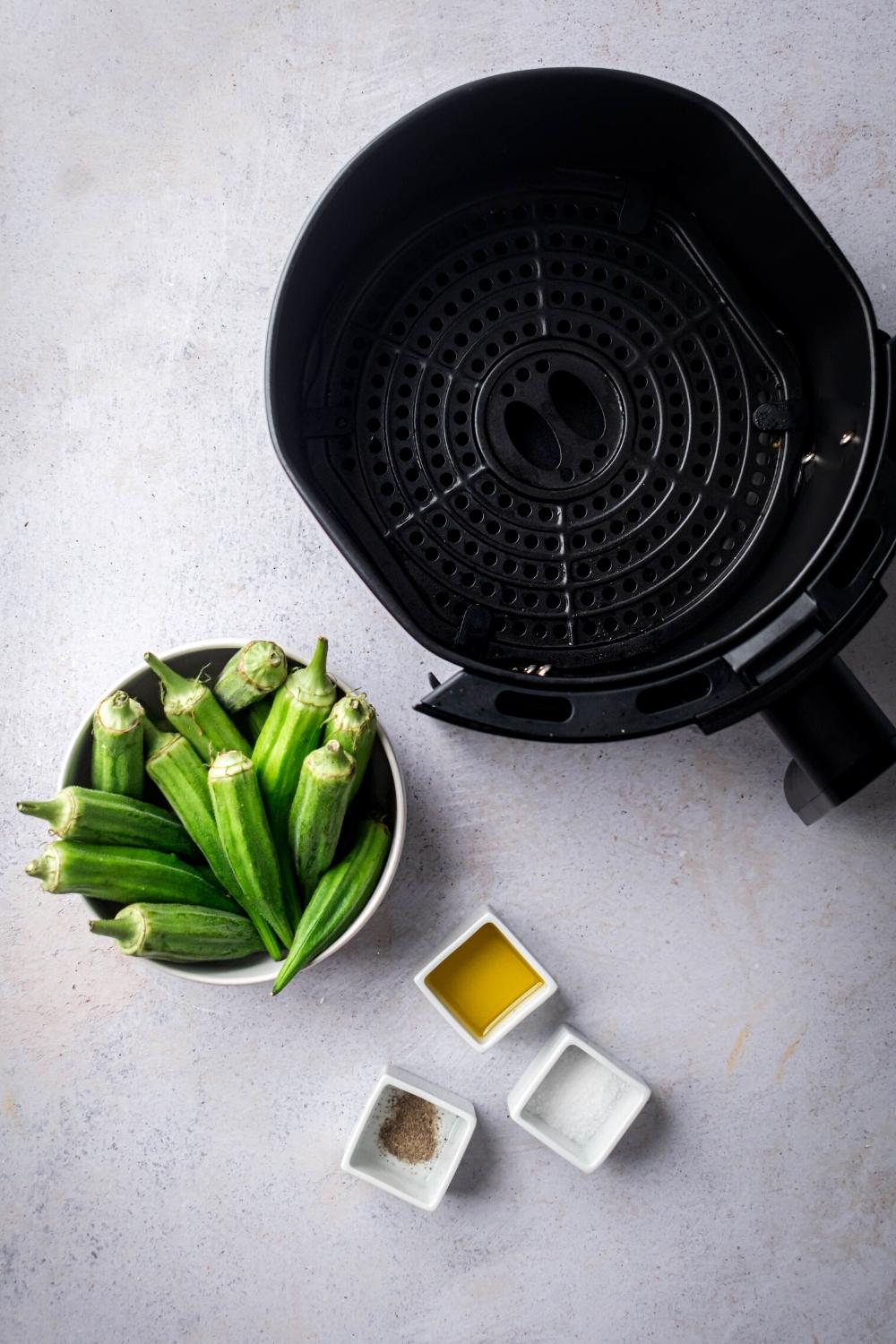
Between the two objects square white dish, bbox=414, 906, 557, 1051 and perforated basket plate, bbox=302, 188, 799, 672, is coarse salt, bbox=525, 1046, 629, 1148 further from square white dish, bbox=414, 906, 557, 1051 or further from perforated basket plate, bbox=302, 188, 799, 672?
perforated basket plate, bbox=302, 188, 799, 672

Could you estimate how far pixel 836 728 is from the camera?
931 mm

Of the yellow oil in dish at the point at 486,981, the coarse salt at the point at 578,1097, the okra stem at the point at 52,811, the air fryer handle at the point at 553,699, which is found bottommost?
the coarse salt at the point at 578,1097

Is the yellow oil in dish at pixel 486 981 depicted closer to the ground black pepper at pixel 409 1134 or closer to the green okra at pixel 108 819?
the ground black pepper at pixel 409 1134

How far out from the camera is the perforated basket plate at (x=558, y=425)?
1004 mm

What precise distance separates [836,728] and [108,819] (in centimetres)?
69

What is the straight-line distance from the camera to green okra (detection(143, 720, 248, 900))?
1.02 meters

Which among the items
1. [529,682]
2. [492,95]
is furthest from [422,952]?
[492,95]

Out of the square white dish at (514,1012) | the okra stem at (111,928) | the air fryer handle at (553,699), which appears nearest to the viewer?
the air fryer handle at (553,699)

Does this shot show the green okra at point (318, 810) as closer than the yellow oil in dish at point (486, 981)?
Yes

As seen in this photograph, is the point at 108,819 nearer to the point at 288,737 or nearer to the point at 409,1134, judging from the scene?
the point at 288,737

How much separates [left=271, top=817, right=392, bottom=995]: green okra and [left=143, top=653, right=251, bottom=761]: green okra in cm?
16

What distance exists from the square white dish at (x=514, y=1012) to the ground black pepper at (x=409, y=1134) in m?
0.11

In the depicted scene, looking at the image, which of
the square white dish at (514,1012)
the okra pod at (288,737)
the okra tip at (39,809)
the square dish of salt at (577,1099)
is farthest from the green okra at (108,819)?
the square dish of salt at (577,1099)

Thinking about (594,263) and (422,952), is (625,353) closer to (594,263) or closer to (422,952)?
(594,263)
